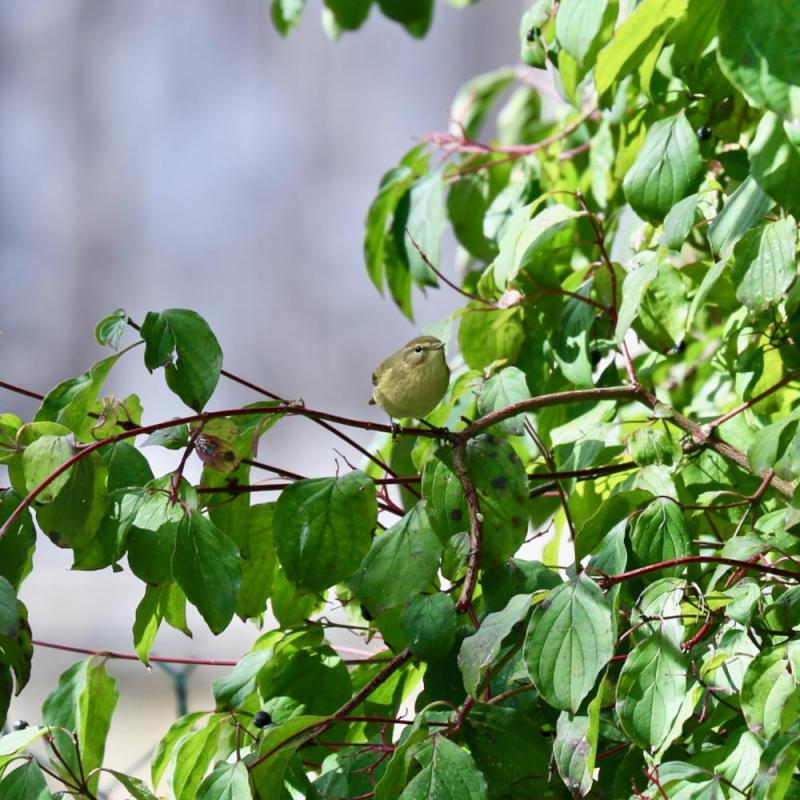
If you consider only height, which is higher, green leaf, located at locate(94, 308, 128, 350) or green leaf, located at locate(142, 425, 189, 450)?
green leaf, located at locate(94, 308, 128, 350)

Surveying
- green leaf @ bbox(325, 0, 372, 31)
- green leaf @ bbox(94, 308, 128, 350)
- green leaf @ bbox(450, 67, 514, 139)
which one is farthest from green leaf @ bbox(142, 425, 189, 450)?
green leaf @ bbox(450, 67, 514, 139)

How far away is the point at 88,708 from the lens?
5.58ft

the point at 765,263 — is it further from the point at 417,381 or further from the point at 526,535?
the point at 417,381

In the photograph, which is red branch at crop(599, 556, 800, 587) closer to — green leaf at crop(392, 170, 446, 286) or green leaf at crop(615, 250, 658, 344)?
green leaf at crop(615, 250, 658, 344)

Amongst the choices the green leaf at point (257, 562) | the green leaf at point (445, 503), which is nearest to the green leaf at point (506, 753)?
the green leaf at point (445, 503)

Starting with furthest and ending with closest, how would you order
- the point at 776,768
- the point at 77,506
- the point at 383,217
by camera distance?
the point at 383,217 < the point at 77,506 < the point at 776,768

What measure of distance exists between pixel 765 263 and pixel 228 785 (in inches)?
34.9

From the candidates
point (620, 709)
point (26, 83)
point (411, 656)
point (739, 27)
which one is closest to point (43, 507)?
point (411, 656)

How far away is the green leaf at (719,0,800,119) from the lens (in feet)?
3.70

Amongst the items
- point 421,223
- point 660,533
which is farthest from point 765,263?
point 421,223

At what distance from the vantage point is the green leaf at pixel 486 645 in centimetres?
127

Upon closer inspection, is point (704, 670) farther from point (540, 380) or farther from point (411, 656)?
point (540, 380)

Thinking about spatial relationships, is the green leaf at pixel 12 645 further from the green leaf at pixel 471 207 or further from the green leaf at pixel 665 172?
the green leaf at pixel 471 207

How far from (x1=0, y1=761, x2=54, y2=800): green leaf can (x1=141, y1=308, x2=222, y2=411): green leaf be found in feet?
1.61
